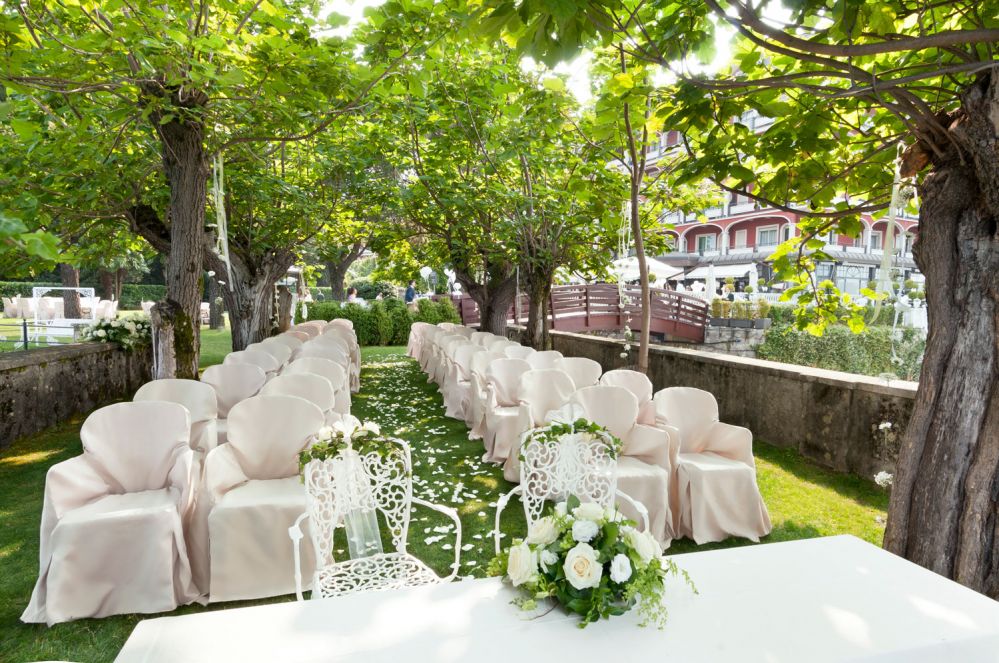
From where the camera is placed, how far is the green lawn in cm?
313

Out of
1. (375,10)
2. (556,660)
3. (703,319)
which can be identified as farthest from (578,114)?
(703,319)

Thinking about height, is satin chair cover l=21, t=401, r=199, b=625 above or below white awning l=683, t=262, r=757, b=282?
below

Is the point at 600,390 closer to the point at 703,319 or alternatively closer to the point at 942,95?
the point at 942,95

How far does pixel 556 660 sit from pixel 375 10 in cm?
426

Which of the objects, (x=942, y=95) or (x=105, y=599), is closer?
(x=105, y=599)

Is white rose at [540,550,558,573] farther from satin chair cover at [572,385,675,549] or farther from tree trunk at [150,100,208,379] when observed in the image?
tree trunk at [150,100,208,379]

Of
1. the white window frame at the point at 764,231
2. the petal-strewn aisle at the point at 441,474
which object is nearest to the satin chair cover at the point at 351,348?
the petal-strewn aisle at the point at 441,474

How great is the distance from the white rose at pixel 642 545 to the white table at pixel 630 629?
18 centimetres

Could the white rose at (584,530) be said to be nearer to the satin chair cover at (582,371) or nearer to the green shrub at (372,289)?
the satin chair cover at (582,371)

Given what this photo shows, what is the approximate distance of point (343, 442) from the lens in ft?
9.86

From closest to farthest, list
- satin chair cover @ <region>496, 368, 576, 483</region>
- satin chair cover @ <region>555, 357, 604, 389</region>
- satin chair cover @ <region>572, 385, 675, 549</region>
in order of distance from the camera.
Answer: satin chair cover @ <region>572, 385, 675, 549</region>, satin chair cover @ <region>496, 368, 576, 483</region>, satin chair cover @ <region>555, 357, 604, 389</region>

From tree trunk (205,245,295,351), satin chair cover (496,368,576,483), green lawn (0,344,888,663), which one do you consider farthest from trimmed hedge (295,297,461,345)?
satin chair cover (496,368,576,483)

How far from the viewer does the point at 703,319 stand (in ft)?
62.9

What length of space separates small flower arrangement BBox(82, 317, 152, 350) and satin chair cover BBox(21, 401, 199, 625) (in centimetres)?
648
